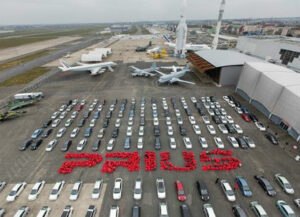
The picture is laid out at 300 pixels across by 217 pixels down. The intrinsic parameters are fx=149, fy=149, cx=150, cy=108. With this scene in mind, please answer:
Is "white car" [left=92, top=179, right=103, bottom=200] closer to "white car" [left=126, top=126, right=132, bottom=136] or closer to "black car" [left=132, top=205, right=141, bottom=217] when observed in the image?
"black car" [left=132, top=205, right=141, bottom=217]

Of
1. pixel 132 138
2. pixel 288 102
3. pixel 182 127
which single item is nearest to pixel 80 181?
pixel 132 138

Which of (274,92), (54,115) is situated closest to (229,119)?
(274,92)

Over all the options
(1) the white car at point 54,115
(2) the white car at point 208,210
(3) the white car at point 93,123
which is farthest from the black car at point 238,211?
(1) the white car at point 54,115

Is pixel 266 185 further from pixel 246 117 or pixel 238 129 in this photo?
pixel 246 117

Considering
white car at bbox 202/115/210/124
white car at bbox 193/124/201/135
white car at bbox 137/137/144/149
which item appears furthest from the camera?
white car at bbox 202/115/210/124

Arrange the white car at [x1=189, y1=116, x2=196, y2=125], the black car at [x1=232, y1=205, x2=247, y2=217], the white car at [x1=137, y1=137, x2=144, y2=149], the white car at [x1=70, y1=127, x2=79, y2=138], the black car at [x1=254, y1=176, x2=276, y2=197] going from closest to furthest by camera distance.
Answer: the black car at [x1=232, y1=205, x2=247, y2=217]
the black car at [x1=254, y1=176, x2=276, y2=197]
the white car at [x1=137, y1=137, x2=144, y2=149]
the white car at [x1=70, y1=127, x2=79, y2=138]
the white car at [x1=189, y1=116, x2=196, y2=125]

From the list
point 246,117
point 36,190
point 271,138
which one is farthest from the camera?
point 246,117

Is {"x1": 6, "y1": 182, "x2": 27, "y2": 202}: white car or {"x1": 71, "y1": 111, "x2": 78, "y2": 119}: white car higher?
{"x1": 71, "y1": 111, "x2": 78, "y2": 119}: white car

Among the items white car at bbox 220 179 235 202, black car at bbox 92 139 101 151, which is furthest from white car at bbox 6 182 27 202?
white car at bbox 220 179 235 202
